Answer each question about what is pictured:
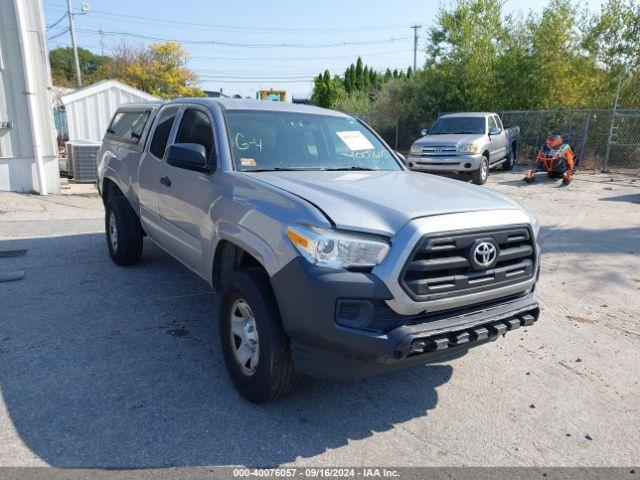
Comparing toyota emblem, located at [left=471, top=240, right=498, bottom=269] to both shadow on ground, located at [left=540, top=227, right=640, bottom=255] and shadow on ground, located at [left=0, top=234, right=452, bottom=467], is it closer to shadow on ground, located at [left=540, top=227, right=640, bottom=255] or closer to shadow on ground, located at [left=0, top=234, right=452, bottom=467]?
shadow on ground, located at [left=0, top=234, right=452, bottom=467]

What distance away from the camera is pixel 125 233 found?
569cm

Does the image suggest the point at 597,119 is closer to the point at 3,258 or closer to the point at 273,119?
the point at 273,119

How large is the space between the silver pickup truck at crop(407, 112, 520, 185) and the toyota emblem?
10.7 meters

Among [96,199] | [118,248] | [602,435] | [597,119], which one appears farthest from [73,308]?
[597,119]

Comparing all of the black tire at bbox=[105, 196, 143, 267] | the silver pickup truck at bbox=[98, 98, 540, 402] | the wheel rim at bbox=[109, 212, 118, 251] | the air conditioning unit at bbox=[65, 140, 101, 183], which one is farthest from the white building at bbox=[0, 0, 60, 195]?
the silver pickup truck at bbox=[98, 98, 540, 402]

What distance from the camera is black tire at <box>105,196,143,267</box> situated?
18.6 feet

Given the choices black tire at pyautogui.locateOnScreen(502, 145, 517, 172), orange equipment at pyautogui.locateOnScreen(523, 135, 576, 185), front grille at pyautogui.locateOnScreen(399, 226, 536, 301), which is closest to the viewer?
front grille at pyautogui.locateOnScreen(399, 226, 536, 301)

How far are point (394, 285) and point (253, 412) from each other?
4.16ft

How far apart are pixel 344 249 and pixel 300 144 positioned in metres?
1.73

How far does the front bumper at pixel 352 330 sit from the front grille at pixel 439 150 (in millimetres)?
11050

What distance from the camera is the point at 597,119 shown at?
1645 centimetres

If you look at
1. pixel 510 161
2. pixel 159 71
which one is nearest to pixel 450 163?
pixel 510 161

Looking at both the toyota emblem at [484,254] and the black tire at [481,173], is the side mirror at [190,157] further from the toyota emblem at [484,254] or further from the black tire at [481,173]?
the black tire at [481,173]

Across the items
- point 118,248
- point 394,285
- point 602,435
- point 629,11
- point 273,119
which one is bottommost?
point 602,435
